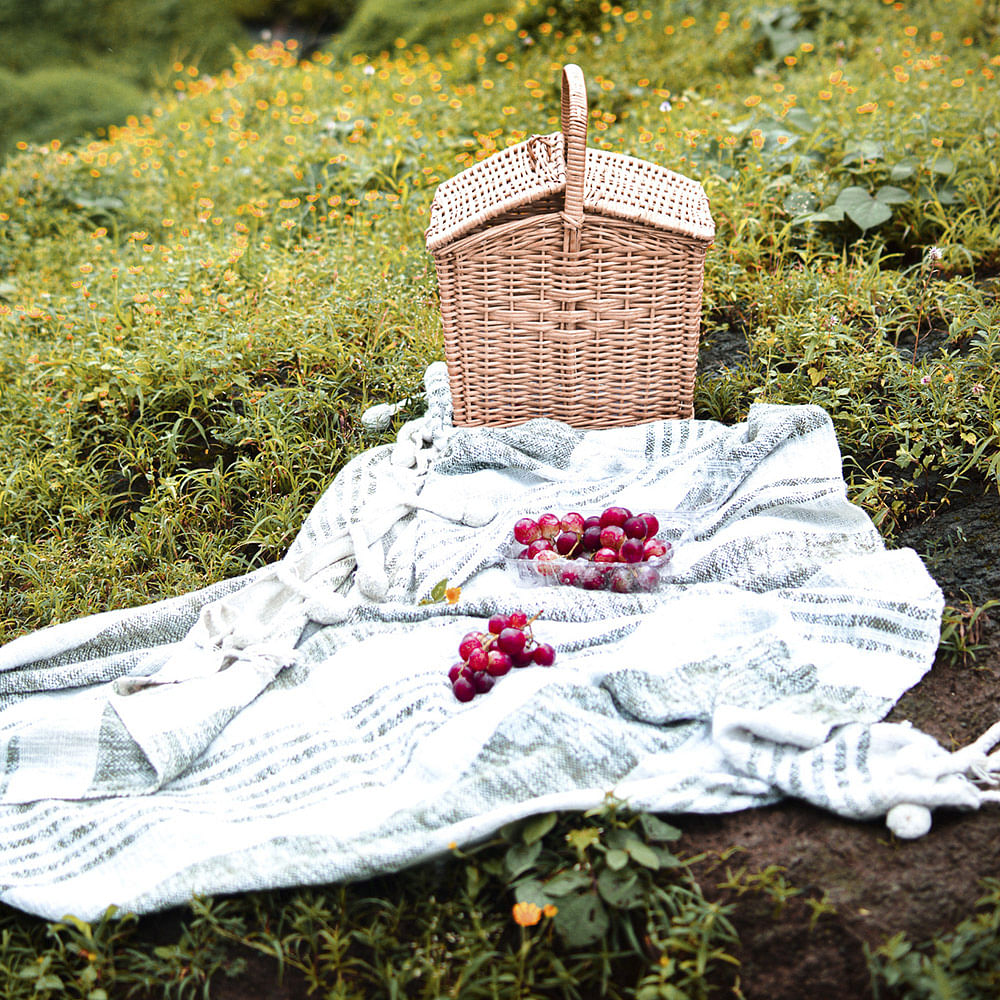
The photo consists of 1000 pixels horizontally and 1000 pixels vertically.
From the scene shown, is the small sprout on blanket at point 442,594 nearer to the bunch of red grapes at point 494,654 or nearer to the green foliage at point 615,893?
the bunch of red grapes at point 494,654

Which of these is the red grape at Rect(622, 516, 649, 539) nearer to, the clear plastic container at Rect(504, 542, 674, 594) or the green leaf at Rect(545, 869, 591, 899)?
the clear plastic container at Rect(504, 542, 674, 594)

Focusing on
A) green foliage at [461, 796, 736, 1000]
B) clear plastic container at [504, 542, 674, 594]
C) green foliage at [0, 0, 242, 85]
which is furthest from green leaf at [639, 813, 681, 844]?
green foliage at [0, 0, 242, 85]

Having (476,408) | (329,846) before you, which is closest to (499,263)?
(476,408)

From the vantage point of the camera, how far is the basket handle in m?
2.28

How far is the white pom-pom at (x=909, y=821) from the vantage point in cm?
154

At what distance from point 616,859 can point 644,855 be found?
45mm

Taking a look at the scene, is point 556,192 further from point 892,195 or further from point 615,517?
point 892,195

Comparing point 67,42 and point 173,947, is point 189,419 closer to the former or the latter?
point 173,947

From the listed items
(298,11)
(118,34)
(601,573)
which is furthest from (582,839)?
(118,34)

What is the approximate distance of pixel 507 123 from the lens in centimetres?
462

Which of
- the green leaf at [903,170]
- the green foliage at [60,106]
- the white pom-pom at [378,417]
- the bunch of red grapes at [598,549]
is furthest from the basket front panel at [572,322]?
the green foliage at [60,106]

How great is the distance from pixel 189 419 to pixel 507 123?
2.46 m

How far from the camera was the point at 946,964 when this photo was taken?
4.47ft

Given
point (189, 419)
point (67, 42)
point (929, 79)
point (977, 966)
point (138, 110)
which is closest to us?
point (977, 966)
